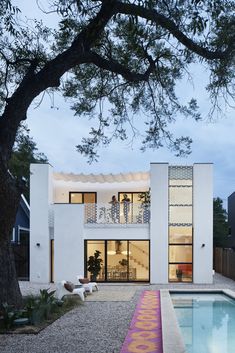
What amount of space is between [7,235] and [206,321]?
19.4 ft

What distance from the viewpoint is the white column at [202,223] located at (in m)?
22.2

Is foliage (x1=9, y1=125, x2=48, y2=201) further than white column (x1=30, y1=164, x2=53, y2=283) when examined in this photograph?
No

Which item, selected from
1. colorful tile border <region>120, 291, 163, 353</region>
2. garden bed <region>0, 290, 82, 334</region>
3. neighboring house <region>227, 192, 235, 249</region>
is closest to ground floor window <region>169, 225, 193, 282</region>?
colorful tile border <region>120, 291, 163, 353</region>

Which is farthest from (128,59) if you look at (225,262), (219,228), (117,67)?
(219,228)

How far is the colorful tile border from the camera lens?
876 cm

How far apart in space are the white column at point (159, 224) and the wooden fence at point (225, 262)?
3.94m

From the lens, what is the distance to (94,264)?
2278 cm

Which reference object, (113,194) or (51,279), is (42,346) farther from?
(113,194)

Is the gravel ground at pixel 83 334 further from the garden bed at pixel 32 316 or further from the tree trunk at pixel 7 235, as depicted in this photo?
the tree trunk at pixel 7 235

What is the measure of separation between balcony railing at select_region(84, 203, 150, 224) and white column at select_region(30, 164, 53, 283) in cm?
186

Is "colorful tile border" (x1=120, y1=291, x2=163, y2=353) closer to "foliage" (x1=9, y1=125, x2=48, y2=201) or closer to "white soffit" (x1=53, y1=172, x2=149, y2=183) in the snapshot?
"foliage" (x1=9, y1=125, x2=48, y2=201)

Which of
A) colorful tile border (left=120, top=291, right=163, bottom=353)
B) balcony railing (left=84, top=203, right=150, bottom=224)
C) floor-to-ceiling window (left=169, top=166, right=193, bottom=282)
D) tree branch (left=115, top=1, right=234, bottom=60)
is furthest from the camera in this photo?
balcony railing (left=84, top=203, right=150, bottom=224)

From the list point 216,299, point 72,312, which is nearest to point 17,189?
point 72,312

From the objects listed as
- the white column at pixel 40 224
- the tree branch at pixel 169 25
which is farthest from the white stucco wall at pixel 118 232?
the tree branch at pixel 169 25
